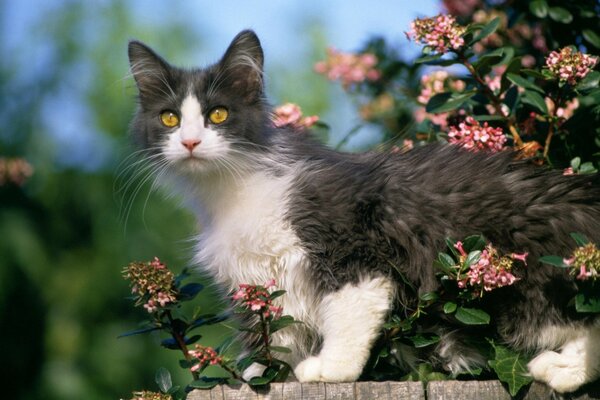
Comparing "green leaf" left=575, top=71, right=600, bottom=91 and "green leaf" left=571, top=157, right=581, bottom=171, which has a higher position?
"green leaf" left=575, top=71, right=600, bottom=91

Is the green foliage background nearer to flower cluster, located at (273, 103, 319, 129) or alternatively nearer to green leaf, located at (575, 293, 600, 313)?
flower cluster, located at (273, 103, 319, 129)

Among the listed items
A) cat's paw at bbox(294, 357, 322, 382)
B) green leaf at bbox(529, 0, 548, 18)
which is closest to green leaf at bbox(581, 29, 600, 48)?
green leaf at bbox(529, 0, 548, 18)

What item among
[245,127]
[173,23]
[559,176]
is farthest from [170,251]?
[559,176]

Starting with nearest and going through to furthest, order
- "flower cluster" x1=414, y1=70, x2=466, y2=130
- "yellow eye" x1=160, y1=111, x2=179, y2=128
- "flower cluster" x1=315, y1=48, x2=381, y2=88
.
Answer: "yellow eye" x1=160, y1=111, x2=179, y2=128, "flower cluster" x1=414, y1=70, x2=466, y2=130, "flower cluster" x1=315, y1=48, x2=381, y2=88

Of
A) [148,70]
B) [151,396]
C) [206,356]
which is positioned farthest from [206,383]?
[148,70]

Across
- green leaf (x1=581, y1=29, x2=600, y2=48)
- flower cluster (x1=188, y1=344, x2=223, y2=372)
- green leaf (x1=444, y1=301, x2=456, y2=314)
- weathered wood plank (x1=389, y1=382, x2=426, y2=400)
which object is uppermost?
green leaf (x1=581, y1=29, x2=600, y2=48)

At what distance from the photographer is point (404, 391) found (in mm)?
2334

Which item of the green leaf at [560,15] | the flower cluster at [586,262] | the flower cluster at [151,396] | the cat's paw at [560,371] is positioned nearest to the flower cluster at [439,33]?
the green leaf at [560,15]

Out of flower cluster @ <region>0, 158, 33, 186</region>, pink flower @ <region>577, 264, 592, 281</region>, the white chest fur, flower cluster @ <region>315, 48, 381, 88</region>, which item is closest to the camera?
pink flower @ <region>577, 264, 592, 281</region>

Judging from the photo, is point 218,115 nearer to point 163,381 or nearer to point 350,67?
point 163,381

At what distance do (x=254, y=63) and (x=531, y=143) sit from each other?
1029 mm

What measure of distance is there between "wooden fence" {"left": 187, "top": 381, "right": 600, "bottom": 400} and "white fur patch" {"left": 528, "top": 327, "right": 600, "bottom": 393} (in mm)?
33

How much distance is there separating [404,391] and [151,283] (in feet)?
2.69

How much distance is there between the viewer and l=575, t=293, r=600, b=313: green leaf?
7.30 feet
